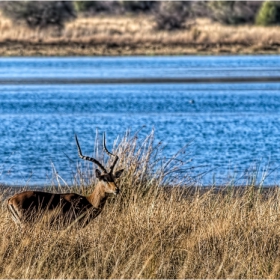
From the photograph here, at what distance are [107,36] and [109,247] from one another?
4774cm

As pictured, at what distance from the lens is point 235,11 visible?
59906 mm

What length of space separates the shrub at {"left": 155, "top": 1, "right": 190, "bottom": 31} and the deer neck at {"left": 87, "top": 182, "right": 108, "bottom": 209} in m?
48.4

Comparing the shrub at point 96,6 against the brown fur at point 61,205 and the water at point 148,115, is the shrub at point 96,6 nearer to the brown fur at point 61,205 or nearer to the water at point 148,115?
the water at point 148,115

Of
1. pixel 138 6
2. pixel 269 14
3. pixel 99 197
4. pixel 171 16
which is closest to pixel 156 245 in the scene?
pixel 99 197

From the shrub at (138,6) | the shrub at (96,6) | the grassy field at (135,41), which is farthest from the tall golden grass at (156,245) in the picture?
the shrub at (96,6)

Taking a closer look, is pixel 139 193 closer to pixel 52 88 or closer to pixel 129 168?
pixel 129 168

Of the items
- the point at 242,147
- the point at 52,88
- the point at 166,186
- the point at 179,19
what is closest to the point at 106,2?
the point at 179,19

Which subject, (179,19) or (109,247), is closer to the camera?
(109,247)

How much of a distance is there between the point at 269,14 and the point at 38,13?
15346mm

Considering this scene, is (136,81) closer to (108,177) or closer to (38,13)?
(38,13)

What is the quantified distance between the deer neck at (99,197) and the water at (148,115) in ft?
3.64

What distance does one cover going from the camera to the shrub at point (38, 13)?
59.3 metres

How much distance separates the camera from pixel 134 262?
26.2 feet

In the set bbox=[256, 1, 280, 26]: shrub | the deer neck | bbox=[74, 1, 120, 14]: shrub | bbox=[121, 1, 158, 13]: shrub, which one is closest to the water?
the deer neck
